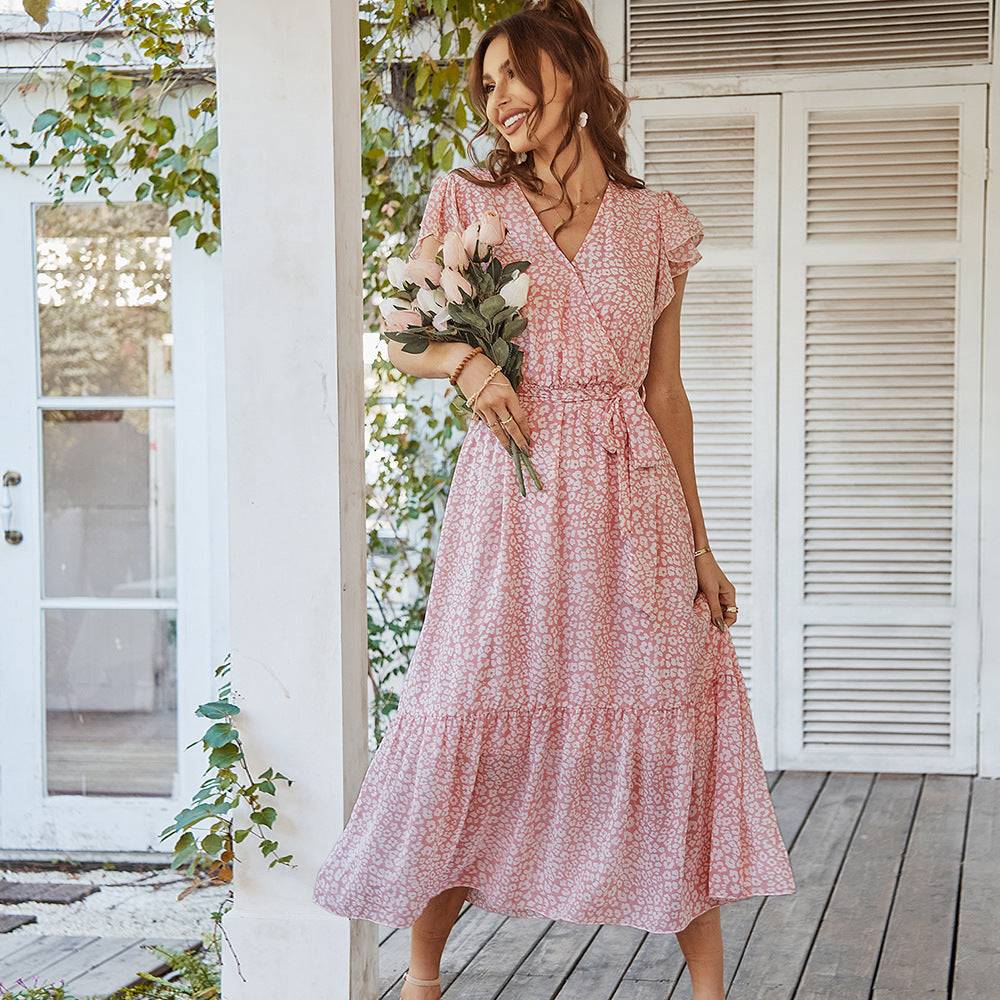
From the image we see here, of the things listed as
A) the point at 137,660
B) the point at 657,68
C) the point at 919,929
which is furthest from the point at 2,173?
A: the point at 919,929

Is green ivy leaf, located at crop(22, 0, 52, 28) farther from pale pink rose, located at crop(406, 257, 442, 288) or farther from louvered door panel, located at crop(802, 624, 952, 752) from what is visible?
louvered door panel, located at crop(802, 624, 952, 752)

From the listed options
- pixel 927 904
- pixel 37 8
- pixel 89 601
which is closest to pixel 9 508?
pixel 89 601

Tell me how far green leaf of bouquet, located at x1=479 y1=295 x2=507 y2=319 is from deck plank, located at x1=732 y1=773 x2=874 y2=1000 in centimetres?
130

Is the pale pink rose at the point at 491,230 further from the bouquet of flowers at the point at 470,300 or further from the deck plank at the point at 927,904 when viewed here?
the deck plank at the point at 927,904

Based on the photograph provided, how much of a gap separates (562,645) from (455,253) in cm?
59

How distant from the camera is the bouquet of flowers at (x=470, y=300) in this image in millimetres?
1681

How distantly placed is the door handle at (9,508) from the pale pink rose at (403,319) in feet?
8.88

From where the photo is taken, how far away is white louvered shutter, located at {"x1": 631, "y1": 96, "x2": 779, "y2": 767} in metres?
3.68

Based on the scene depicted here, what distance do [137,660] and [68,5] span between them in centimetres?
214

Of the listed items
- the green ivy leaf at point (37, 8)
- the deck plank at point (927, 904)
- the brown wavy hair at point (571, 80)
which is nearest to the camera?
the brown wavy hair at point (571, 80)

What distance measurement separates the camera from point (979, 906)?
8.43 ft

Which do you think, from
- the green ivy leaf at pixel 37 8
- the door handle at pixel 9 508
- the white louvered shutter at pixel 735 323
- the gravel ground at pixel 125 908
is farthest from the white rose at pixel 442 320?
the door handle at pixel 9 508

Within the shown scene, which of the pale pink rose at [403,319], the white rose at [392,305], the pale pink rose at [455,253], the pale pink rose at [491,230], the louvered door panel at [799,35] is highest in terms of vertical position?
the louvered door panel at [799,35]

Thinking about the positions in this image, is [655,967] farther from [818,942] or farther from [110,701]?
[110,701]
